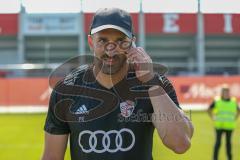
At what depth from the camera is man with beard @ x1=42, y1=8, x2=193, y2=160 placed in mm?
2701

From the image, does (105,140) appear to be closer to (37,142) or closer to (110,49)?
(110,49)

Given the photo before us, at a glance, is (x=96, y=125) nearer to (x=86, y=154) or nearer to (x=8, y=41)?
(x=86, y=154)

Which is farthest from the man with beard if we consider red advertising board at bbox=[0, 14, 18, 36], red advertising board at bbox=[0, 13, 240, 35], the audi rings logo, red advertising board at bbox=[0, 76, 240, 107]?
red advertising board at bbox=[0, 14, 18, 36]

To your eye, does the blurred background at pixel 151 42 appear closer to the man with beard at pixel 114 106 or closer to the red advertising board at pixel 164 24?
the red advertising board at pixel 164 24

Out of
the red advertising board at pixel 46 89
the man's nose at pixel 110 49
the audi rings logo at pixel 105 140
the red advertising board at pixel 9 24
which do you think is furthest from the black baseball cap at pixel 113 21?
the red advertising board at pixel 9 24

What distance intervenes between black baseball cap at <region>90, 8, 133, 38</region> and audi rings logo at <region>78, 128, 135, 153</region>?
1.90 feet

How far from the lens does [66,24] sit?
40969 millimetres

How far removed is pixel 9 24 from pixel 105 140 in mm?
39614

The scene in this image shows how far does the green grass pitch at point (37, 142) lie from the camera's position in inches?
427

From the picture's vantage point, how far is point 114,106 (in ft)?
9.57

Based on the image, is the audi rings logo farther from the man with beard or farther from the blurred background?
the blurred background

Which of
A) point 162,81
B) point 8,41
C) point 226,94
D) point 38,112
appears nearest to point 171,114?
point 162,81

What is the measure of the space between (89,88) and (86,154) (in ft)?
1.32

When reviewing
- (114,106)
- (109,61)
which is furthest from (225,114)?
(109,61)
